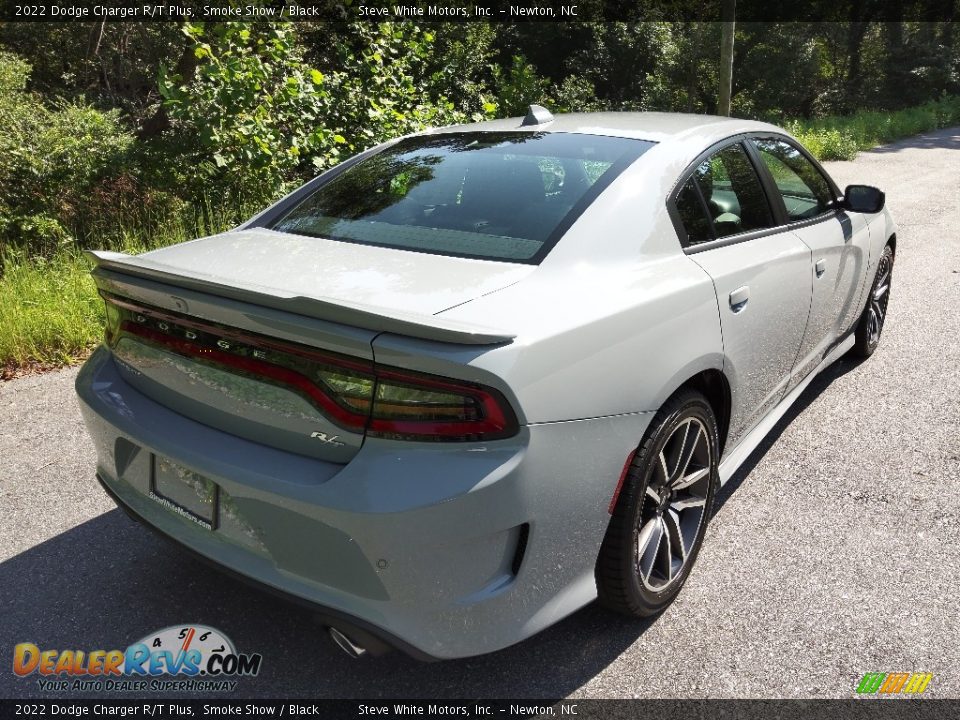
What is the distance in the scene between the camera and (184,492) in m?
2.21

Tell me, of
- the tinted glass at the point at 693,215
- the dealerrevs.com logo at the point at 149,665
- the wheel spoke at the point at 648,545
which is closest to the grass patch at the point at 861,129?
the tinted glass at the point at 693,215

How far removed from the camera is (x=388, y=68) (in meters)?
8.02

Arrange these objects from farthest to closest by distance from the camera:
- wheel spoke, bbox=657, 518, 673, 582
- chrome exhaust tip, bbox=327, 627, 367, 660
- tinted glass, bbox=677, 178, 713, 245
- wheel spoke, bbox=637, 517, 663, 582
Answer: tinted glass, bbox=677, 178, 713, 245
wheel spoke, bbox=657, 518, 673, 582
wheel spoke, bbox=637, 517, 663, 582
chrome exhaust tip, bbox=327, 627, 367, 660

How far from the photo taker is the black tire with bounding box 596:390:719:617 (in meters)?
2.30

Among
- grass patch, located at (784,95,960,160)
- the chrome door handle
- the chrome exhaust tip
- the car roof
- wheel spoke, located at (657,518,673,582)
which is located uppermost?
the car roof

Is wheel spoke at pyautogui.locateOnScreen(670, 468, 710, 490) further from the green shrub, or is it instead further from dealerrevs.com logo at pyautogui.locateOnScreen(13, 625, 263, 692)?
the green shrub

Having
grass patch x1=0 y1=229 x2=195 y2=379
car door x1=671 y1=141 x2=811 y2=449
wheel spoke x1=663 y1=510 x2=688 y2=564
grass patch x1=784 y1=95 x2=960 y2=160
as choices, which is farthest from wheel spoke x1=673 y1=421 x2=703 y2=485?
grass patch x1=784 y1=95 x2=960 y2=160

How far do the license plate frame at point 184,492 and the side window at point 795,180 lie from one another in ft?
8.75

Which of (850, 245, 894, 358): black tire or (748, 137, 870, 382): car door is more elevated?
(748, 137, 870, 382): car door

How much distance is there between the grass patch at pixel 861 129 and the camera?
16.8 metres

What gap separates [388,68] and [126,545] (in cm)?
622

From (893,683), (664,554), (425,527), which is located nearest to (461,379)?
(425,527)

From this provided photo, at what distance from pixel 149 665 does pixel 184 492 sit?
63cm

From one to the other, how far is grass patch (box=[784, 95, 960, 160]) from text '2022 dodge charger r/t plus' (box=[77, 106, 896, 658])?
1509 centimetres
